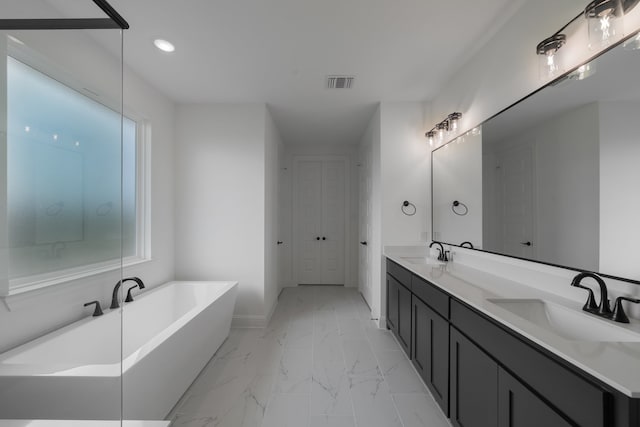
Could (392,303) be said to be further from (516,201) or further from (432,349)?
(516,201)

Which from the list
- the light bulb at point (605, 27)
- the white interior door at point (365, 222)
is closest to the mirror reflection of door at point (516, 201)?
the light bulb at point (605, 27)

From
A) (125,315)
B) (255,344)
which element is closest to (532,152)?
(255,344)

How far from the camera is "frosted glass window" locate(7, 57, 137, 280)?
1.12m

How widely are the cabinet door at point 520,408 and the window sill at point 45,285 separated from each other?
75.4 inches

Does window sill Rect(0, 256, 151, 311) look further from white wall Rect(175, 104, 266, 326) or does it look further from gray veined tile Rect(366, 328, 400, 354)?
gray veined tile Rect(366, 328, 400, 354)

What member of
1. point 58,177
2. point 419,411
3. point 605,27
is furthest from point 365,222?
point 58,177

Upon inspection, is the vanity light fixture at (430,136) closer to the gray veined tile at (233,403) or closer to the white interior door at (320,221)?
the white interior door at (320,221)

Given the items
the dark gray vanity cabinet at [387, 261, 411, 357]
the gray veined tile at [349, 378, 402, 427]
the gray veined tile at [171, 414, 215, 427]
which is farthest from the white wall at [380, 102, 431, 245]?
the gray veined tile at [171, 414, 215, 427]

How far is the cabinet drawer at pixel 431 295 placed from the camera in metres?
1.63

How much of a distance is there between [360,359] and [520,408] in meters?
1.55

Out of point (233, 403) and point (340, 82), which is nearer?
point (233, 403)

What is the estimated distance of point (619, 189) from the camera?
110cm

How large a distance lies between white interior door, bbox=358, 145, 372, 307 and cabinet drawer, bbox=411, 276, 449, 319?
1.58m

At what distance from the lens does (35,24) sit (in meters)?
1.15
